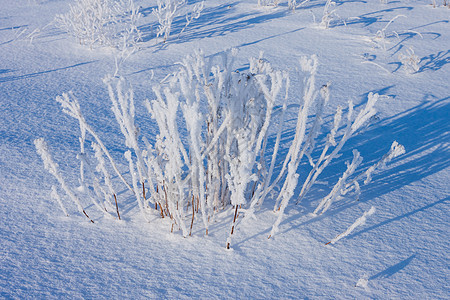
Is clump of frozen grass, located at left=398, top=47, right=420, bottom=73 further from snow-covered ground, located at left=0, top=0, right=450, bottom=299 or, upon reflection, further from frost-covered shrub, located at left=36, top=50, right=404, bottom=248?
frost-covered shrub, located at left=36, top=50, right=404, bottom=248

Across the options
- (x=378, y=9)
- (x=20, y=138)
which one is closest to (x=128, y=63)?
(x=20, y=138)

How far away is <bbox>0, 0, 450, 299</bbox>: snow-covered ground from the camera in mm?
1189

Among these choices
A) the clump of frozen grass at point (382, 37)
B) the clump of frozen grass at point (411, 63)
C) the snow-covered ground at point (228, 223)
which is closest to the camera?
the snow-covered ground at point (228, 223)

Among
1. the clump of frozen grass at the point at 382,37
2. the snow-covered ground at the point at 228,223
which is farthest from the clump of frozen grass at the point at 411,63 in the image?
the clump of frozen grass at the point at 382,37

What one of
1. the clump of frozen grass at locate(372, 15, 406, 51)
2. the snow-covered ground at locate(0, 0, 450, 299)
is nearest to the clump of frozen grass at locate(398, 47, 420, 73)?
the snow-covered ground at locate(0, 0, 450, 299)

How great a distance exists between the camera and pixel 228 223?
1.50m

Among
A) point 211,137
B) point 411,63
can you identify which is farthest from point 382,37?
point 211,137

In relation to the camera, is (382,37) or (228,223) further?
(382,37)

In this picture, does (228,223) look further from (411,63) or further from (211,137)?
(411,63)

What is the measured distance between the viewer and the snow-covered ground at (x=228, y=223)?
Result: 3.90ft

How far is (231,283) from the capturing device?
119cm

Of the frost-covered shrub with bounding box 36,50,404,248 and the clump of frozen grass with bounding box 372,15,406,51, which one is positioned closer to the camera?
the frost-covered shrub with bounding box 36,50,404,248

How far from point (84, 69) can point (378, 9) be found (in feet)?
14.5

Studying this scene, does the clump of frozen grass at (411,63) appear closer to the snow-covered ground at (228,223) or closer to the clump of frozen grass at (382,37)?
the snow-covered ground at (228,223)
